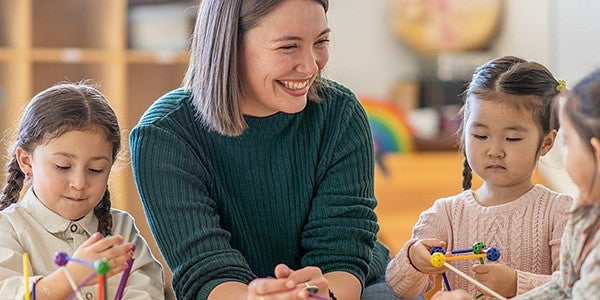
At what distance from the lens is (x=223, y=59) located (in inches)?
65.9

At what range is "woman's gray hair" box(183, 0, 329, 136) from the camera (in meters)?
1.67

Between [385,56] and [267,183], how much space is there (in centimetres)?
250

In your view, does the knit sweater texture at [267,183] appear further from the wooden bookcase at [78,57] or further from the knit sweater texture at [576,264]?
the wooden bookcase at [78,57]

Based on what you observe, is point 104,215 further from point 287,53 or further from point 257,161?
point 287,53

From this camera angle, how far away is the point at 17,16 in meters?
3.43

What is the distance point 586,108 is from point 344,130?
63cm

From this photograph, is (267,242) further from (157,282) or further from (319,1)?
(319,1)

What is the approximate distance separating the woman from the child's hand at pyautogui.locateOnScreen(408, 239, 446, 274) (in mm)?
133

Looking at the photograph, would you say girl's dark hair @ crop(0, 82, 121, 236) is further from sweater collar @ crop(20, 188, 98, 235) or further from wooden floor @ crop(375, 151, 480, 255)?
wooden floor @ crop(375, 151, 480, 255)

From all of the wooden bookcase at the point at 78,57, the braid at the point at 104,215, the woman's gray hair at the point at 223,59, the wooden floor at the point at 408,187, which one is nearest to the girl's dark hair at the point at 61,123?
the braid at the point at 104,215

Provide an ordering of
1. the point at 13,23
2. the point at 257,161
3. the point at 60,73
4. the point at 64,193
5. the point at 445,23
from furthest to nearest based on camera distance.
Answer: the point at 445,23 → the point at 60,73 → the point at 13,23 → the point at 257,161 → the point at 64,193

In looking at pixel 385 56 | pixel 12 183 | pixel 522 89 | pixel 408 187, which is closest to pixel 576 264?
pixel 522 89

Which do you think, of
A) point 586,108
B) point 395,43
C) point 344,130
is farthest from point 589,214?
point 395,43

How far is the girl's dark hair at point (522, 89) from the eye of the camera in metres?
1.67
